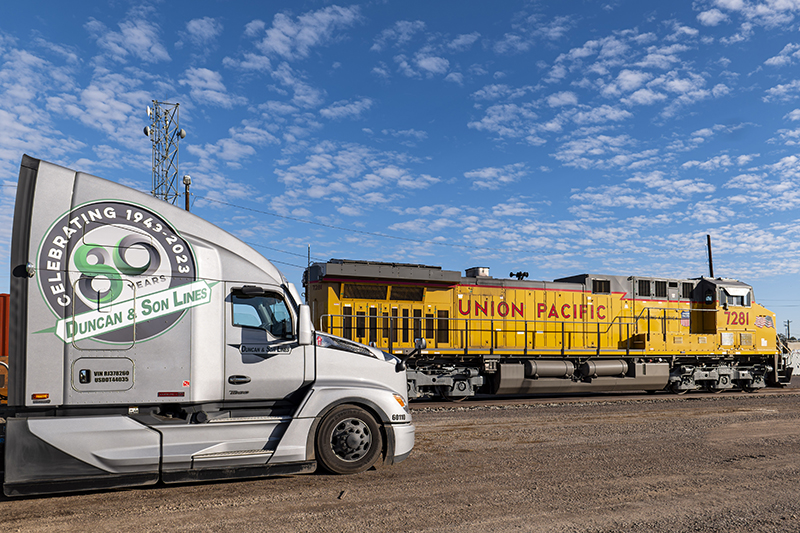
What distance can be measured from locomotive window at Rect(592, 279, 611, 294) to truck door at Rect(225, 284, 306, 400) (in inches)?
528

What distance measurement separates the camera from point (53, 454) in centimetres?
520

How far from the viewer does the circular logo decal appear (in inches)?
213

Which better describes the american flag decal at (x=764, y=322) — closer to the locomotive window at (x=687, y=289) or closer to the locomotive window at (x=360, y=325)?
the locomotive window at (x=687, y=289)

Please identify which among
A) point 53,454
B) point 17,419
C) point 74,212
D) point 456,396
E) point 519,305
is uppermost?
point 74,212

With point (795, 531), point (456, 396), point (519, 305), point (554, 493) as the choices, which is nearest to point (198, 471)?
point (554, 493)

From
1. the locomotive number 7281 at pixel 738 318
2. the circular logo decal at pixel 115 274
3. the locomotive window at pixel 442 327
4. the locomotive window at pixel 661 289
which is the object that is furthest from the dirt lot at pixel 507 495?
the locomotive number 7281 at pixel 738 318

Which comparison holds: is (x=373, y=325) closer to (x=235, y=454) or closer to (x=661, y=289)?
(x=235, y=454)

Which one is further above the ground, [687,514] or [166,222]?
[166,222]

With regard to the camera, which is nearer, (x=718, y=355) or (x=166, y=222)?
(x=166, y=222)

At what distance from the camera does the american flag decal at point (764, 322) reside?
1964 cm

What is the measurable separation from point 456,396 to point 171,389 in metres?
10.6

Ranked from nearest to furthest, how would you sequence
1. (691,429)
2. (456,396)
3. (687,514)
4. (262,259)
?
(687,514) < (262,259) < (691,429) < (456,396)

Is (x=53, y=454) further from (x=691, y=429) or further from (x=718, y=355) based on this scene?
(x=718, y=355)

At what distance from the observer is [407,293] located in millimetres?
15133
